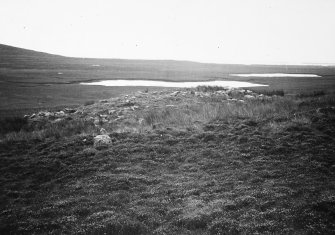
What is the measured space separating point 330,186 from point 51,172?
32.2ft

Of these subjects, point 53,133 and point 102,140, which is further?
point 53,133

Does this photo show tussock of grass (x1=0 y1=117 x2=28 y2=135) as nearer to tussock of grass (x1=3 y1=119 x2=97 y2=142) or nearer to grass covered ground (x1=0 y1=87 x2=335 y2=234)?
tussock of grass (x1=3 y1=119 x2=97 y2=142)

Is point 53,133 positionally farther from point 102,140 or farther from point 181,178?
point 181,178

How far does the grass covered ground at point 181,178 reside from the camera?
811 centimetres

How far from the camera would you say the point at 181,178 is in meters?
10.7

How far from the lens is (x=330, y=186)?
30.3 ft

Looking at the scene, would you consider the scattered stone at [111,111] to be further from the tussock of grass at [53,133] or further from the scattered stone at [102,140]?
the scattered stone at [102,140]

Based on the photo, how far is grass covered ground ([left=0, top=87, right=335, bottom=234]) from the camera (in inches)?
319

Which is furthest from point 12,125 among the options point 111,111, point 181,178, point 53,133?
point 181,178

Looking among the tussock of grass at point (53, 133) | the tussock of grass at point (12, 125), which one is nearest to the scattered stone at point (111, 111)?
the tussock of grass at point (53, 133)

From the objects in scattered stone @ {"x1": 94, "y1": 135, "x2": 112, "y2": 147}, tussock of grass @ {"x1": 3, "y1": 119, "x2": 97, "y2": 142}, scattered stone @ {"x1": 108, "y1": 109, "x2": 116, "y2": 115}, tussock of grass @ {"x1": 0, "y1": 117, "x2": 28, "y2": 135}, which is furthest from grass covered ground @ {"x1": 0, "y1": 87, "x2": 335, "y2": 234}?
tussock of grass @ {"x1": 0, "y1": 117, "x2": 28, "y2": 135}

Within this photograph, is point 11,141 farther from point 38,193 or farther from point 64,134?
point 38,193

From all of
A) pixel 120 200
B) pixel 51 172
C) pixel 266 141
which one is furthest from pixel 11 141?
pixel 266 141

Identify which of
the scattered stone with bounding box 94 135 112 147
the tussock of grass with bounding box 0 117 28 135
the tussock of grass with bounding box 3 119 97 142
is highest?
the scattered stone with bounding box 94 135 112 147
